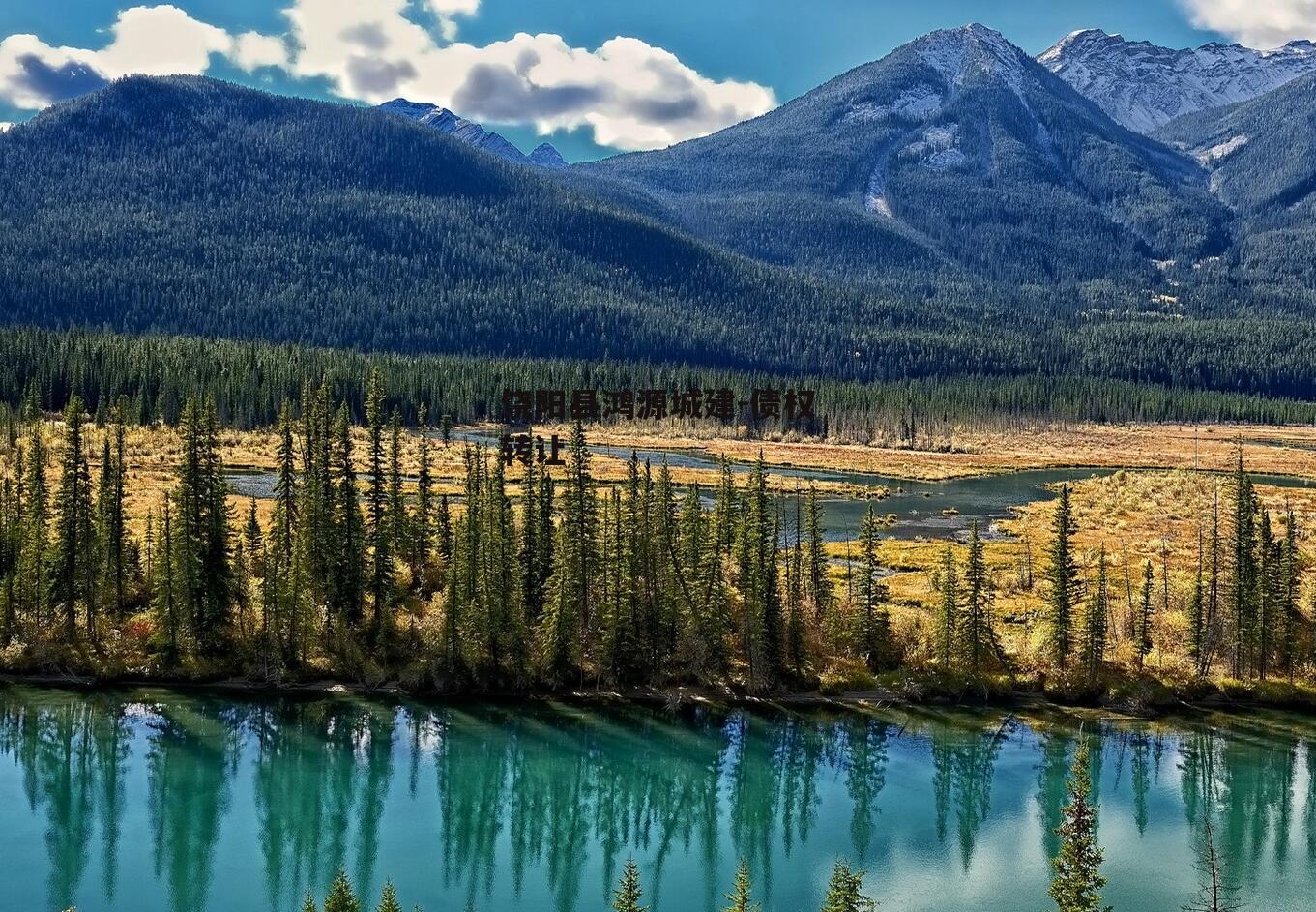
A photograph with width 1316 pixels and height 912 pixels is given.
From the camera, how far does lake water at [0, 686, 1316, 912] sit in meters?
38.2

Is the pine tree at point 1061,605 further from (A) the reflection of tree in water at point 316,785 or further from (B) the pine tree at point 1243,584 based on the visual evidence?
(A) the reflection of tree in water at point 316,785

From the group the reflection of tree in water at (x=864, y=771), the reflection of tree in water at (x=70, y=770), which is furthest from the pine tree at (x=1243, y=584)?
the reflection of tree in water at (x=70, y=770)

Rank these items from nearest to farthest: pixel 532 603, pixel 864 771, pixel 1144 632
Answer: pixel 864 771, pixel 1144 632, pixel 532 603

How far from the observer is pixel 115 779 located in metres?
45.8

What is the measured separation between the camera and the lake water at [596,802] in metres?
38.2

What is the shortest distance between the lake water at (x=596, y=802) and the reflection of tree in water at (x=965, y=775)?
129mm

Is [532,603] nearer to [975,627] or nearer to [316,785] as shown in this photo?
[316,785]

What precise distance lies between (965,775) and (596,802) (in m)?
16.2

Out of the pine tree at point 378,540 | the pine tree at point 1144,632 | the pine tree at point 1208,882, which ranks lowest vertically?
the pine tree at point 1208,882

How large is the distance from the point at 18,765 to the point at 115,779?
480cm

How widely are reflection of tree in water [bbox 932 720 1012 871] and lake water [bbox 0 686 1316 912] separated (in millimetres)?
129

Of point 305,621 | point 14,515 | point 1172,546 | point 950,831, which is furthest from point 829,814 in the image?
point 1172,546

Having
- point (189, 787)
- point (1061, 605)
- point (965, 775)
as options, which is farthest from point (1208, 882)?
point (189, 787)

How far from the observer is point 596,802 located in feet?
151
